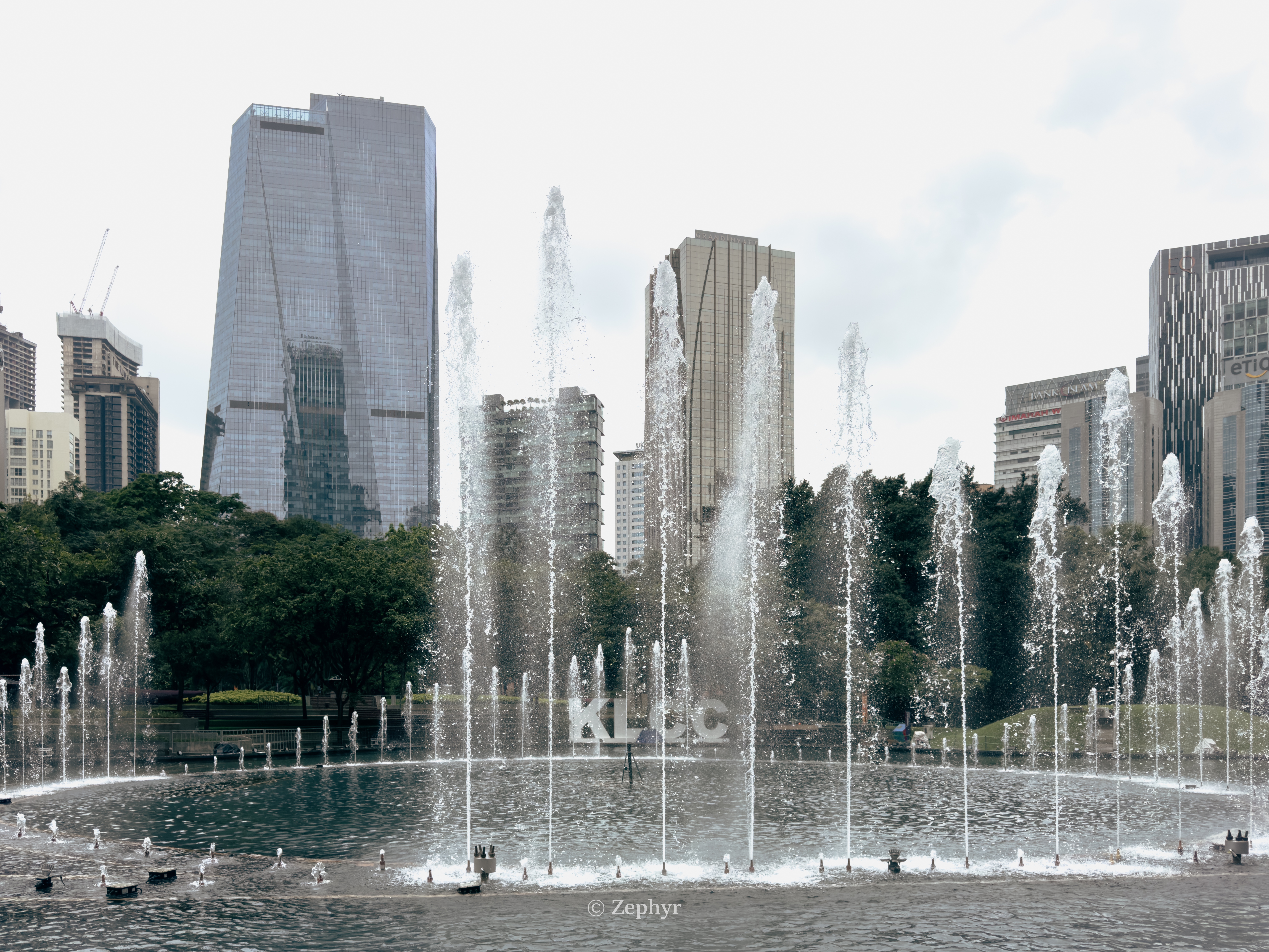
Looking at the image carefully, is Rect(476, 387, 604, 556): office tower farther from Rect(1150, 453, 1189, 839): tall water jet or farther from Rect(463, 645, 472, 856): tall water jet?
Rect(1150, 453, 1189, 839): tall water jet

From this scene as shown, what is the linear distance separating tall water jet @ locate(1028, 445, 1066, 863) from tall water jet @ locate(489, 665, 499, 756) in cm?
2997

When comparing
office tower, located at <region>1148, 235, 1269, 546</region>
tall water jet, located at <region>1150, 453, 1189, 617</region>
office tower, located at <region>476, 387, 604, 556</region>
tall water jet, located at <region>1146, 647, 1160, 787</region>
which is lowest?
tall water jet, located at <region>1146, 647, 1160, 787</region>

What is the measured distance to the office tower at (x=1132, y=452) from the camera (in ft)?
591

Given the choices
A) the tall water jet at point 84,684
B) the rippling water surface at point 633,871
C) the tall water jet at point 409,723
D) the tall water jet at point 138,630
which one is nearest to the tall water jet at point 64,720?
the tall water jet at point 84,684

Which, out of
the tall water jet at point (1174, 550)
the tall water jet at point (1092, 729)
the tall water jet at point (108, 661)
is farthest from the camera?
the tall water jet at point (1092, 729)

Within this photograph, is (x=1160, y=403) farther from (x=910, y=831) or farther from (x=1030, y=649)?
(x=910, y=831)

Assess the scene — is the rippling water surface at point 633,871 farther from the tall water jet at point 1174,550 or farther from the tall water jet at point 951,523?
the tall water jet at point 951,523

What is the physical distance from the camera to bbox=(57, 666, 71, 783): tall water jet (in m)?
44.7

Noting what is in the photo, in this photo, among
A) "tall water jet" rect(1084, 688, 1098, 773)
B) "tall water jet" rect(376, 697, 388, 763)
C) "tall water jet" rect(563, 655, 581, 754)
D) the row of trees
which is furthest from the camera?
"tall water jet" rect(563, 655, 581, 754)

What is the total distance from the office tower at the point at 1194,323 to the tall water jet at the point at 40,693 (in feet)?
589

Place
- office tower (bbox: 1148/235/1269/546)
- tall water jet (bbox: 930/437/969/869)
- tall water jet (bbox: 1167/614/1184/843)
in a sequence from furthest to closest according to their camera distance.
Answer: office tower (bbox: 1148/235/1269/546)
tall water jet (bbox: 930/437/969/869)
tall water jet (bbox: 1167/614/1184/843)

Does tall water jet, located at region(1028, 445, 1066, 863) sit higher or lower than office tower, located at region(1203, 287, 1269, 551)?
lower

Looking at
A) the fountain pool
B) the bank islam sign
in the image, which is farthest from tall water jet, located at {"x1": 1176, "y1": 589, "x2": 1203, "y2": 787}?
the bank islam sign

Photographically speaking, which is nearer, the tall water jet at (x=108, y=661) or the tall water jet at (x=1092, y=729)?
the tall water jet at (x=108, y=661)
